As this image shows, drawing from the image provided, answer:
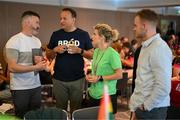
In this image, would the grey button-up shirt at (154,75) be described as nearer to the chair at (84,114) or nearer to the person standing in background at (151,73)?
the person standing in background at (151,73)

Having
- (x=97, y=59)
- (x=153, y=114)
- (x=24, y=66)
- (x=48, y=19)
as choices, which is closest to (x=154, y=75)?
(x=153, y=114)

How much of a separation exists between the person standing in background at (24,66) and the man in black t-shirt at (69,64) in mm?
345

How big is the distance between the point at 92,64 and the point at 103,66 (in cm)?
18

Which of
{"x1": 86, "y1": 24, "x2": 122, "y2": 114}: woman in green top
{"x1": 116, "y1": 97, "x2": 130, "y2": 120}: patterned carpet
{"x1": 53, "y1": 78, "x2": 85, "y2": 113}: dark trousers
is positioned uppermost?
{"x1": 86, "y1": 24, "x2": 122, "y2": 114}: woman in green top

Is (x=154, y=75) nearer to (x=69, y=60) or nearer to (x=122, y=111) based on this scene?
(x=69, y=60)

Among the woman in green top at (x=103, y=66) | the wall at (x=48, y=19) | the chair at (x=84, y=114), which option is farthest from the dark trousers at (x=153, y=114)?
the wall at (x=48, y=19)

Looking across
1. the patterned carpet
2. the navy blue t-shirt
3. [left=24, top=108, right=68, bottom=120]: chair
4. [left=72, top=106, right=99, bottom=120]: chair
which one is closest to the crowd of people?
the navy blue t-shirt

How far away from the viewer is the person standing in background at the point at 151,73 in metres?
2.28

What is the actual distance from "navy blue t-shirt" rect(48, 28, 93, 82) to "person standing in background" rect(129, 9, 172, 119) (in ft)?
3.29

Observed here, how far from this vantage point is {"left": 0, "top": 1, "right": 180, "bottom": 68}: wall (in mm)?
7277

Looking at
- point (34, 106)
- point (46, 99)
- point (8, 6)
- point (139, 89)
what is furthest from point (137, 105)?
point (8, 6)

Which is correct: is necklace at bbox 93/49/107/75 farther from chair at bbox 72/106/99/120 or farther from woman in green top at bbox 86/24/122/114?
chair at bbox 72/106/99/120

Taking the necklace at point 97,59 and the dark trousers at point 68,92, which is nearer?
the necklace at point 97,59

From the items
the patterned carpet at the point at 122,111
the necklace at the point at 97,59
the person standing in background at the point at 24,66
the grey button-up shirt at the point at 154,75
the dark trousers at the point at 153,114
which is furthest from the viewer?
the patterned carpet at the point at 122,111
